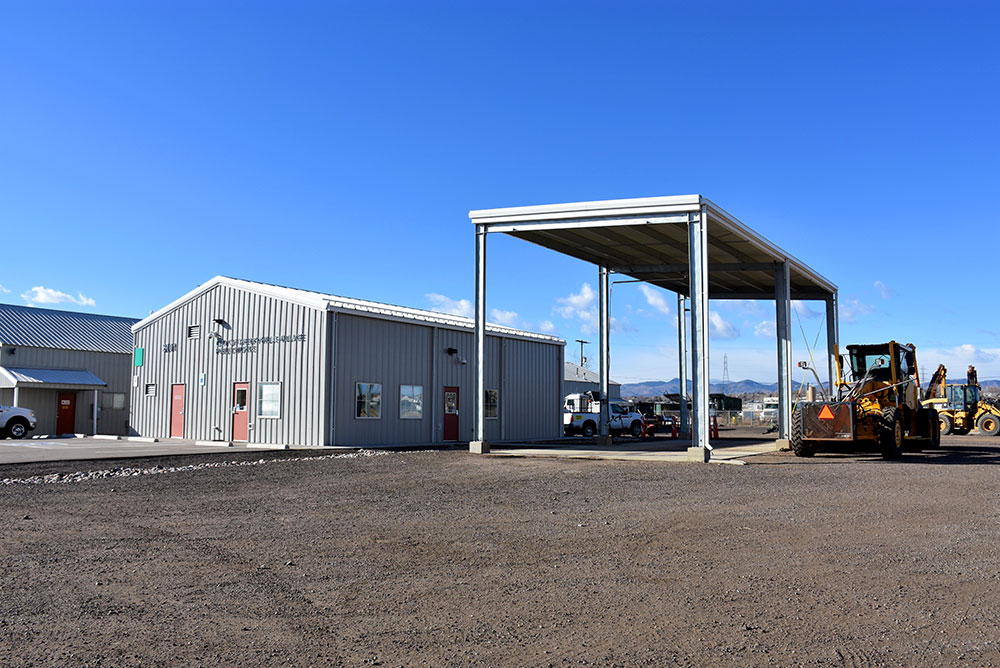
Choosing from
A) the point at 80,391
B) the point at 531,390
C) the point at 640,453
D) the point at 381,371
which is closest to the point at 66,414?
the point at 80,391

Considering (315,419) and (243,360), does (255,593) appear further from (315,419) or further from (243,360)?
(243,360)

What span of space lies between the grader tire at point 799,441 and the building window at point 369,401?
1227 cm

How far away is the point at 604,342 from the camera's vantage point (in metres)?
26.0

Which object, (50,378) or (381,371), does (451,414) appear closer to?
(381,371)

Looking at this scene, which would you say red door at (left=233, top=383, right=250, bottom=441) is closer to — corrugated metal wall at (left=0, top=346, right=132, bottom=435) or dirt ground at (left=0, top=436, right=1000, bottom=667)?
dirt ground at (left=0, top=436, right=1000, bottom=667)

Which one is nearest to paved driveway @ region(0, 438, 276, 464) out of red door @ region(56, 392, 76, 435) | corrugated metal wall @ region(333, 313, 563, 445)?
corrugated metal wall @ region(333, 313, 563, 445)

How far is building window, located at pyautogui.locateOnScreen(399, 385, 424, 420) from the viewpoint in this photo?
2670 centimetres

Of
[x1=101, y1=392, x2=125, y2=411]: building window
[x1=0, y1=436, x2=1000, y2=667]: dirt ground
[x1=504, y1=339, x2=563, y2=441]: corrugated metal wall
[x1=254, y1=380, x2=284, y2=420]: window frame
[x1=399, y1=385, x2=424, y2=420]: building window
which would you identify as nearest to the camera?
[x1=0, y1=436, x2=1000, y2=667]: dirt ground

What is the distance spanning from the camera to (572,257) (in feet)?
83.4

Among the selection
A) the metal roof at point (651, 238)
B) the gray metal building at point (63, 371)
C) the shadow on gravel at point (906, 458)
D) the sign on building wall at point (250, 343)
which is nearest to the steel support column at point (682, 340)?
the metal roof at point (651, 238)

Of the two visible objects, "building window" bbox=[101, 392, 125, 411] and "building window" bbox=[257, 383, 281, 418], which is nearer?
"building window" bbox=[257, 383, 281, 418]

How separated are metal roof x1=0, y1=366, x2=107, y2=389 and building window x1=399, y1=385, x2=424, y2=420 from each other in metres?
17.9

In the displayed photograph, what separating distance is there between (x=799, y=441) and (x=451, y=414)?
12198 millimetres

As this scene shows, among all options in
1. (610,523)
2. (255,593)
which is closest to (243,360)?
(610,523)
